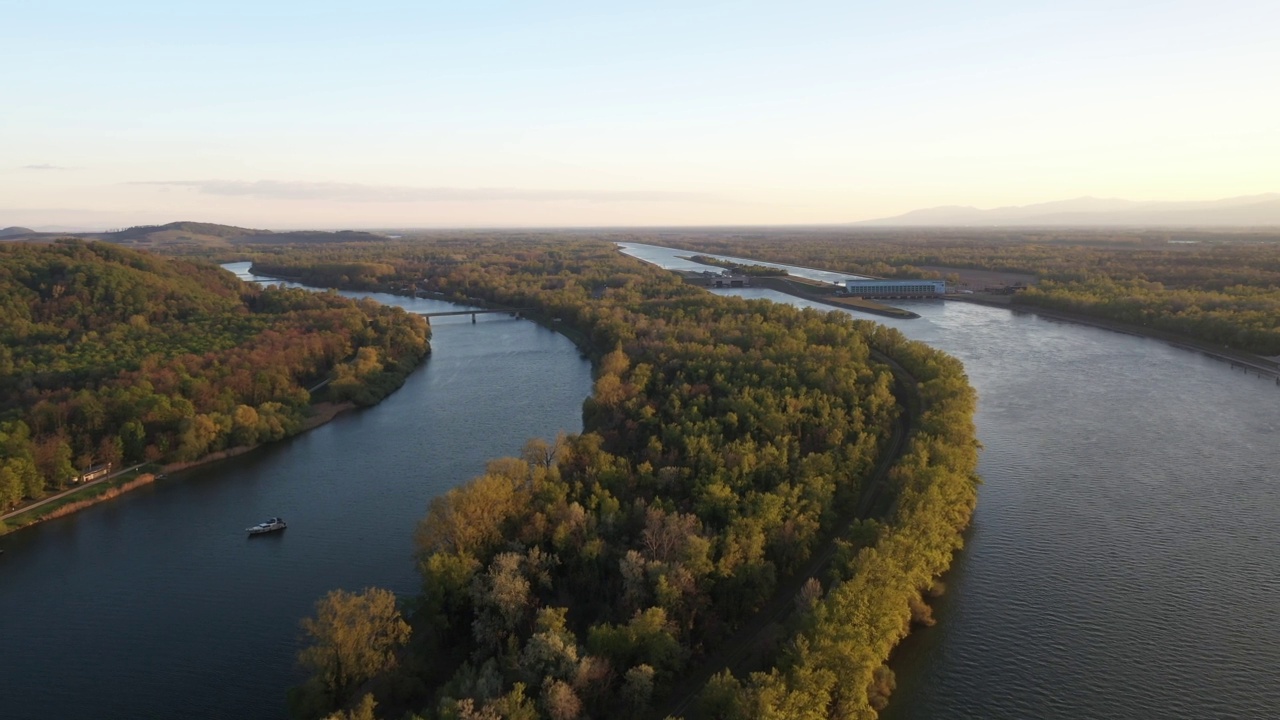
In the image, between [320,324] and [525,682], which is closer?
[525,682]

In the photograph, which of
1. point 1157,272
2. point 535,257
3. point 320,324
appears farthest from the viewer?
point 535,257

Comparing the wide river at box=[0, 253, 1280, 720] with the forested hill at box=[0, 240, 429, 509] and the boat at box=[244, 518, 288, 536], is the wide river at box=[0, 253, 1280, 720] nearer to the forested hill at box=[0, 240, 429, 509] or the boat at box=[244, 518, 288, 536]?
the boat at box=[244, 518, 288, 536]

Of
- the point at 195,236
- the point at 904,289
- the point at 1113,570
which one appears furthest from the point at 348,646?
the point at 195,236

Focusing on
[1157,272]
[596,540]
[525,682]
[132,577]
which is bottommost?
[132,577]

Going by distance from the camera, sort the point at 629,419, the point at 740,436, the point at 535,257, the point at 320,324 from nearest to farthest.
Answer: the point at 740,436 < the point at 629,419 < the point at 320,324 < the point at 535,257

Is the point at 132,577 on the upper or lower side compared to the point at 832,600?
lower

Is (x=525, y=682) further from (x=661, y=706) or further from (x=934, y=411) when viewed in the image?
(x=934, y=411)

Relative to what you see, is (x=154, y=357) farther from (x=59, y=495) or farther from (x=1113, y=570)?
(x=1113, y=570)

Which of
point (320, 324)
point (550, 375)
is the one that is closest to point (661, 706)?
point (550, 375)
